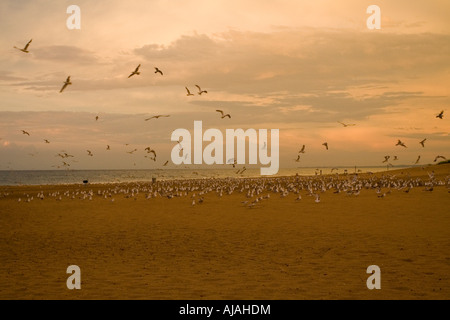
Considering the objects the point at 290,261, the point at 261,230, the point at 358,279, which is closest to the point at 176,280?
the point at 290,261

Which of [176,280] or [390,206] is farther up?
[390,206]

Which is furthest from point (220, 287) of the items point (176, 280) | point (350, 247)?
point (350, 247)

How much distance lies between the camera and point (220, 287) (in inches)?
443

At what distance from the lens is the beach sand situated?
11008 mm

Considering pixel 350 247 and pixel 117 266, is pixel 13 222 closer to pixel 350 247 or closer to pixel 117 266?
pixel 117 266

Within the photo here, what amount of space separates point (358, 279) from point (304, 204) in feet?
61.9

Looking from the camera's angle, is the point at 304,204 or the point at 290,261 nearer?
the point at 290,261

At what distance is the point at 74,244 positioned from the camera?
18.2 metres

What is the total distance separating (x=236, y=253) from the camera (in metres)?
15.5

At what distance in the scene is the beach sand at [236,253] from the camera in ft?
36.1

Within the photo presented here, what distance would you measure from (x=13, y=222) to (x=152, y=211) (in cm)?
862
